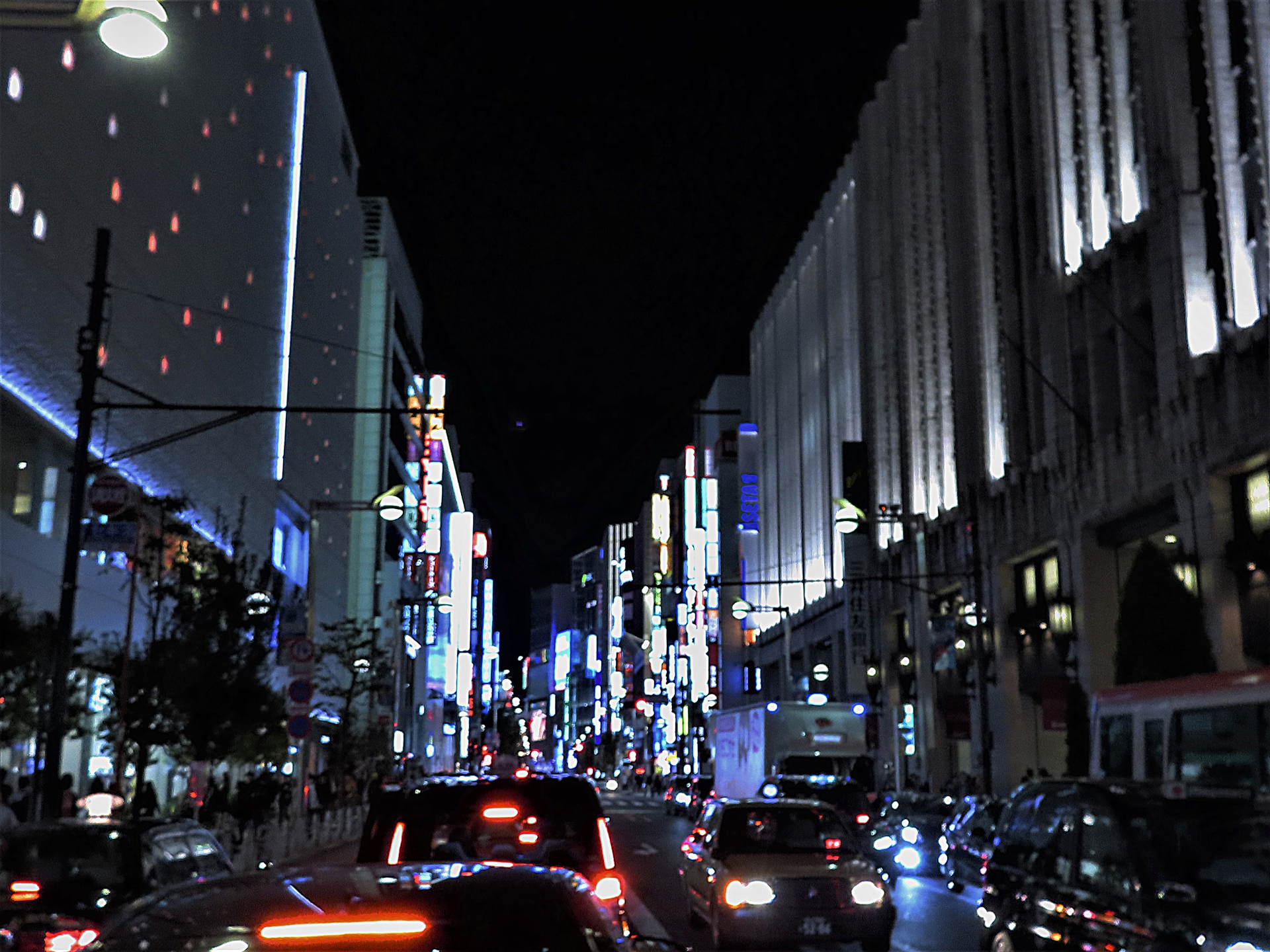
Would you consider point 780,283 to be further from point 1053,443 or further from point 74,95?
point 74,95

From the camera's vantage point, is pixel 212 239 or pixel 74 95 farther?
pixel 212 239

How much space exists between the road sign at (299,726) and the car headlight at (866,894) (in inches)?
696

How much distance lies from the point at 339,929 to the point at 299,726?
88.7ft

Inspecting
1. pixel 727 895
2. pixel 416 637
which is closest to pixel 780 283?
pixel 416 637

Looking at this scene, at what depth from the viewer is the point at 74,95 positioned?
116 ft

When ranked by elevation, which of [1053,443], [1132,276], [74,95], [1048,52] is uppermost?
[1048,52]

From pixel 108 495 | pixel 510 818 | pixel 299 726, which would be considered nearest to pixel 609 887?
pixel 510 818

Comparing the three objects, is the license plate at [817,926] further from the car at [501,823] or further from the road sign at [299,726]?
the road sign at [299,726]

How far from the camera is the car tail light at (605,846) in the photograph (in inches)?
461

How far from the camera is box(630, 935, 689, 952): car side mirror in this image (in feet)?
16.6

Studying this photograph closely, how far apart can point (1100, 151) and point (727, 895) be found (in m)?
32.7

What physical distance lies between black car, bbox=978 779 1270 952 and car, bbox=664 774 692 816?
4434 cm

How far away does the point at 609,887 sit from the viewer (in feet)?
37.0

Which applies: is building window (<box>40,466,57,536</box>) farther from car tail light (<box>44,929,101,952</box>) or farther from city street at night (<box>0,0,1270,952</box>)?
car tail light (<box>44,929,101,952</box>)
